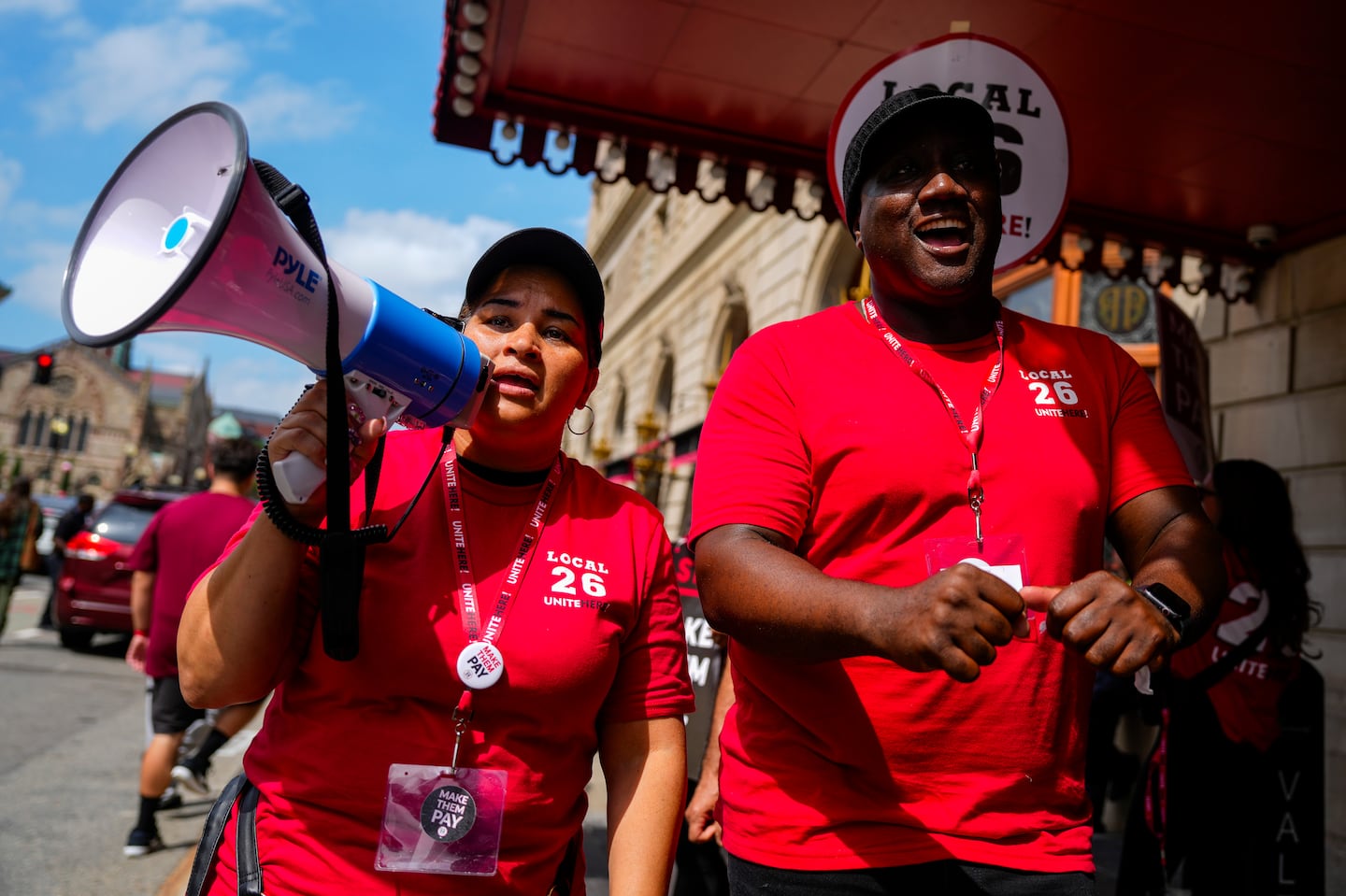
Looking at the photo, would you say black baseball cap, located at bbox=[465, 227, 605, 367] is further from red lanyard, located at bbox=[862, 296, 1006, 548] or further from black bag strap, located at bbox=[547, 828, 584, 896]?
black bag strap, located at bbox=[547, 828, 584, 896]

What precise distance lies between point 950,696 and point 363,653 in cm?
97

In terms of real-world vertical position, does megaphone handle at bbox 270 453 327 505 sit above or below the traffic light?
below

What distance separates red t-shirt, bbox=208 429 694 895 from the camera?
1744mm

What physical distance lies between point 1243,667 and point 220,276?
4174 millimetres

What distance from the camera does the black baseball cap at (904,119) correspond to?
190 centimetres

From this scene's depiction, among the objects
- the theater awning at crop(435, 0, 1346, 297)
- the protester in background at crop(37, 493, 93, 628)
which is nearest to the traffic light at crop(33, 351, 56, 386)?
the protester in background at crop(37, 493, 93, 628)

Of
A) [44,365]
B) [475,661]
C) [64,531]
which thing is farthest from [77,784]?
[44,365]

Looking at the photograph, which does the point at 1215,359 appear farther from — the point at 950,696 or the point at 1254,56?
the point at 950,696

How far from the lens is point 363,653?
178cm

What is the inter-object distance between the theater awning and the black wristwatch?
323 cm

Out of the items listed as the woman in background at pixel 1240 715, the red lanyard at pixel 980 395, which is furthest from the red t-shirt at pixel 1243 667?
the red lanyard at pixel 980 395

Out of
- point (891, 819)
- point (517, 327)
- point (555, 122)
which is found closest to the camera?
point (891, 819)

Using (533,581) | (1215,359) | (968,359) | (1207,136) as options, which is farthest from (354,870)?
(1215,359)

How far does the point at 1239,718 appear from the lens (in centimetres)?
424
